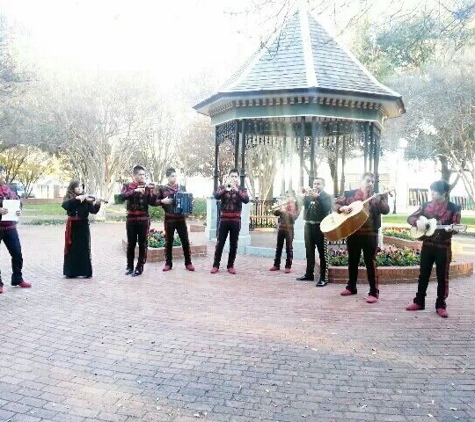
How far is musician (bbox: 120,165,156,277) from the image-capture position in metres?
9.30

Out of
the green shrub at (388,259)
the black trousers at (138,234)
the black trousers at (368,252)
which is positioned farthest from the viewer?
the green shrub at (388,259)

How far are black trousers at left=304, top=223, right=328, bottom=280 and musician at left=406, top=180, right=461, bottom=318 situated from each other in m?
2.01

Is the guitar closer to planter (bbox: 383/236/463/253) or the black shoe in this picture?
the black shoe

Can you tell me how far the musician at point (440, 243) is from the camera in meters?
6.95

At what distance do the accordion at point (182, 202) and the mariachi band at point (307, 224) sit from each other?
0.06ft

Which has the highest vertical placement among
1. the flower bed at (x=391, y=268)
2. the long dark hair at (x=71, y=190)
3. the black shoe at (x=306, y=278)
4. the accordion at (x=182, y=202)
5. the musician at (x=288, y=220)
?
the long dark hair at (x=71, y=190)

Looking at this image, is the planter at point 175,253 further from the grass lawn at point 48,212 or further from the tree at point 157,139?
the grass lawn at point 48,212

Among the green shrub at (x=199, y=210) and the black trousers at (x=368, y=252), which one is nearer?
the black trousers at (x=368, y=252)

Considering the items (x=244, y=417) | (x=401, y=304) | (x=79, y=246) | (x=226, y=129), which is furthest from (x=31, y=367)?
(x=226, y=129)

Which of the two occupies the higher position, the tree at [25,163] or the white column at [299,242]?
A: the tree at [25,163]

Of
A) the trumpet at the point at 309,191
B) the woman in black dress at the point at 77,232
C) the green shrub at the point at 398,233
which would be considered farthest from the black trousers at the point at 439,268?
the green shrub at the point at 398,233

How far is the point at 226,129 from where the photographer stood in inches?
566

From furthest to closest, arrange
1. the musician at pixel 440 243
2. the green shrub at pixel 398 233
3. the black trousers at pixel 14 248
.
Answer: the green shrub at pixel 398 233
the black trousers at pixel 14 248
the musician at pixel 440 243

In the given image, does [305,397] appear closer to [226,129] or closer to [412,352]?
[412,352]
